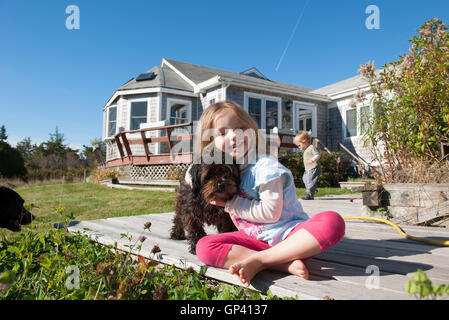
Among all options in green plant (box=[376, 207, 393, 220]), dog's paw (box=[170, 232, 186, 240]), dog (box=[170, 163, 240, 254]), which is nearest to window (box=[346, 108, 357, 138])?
green plant (box=[376, 207, 393, 220])

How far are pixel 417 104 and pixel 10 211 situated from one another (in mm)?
4638

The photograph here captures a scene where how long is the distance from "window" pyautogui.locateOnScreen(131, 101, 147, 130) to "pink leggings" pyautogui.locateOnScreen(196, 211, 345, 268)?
41.8ft

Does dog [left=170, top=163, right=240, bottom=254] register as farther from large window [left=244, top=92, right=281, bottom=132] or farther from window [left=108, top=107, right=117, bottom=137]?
window [left=108, top=107, right=117, bottom=137]

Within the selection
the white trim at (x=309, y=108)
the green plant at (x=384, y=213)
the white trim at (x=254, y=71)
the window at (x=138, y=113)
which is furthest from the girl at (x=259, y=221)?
the white trim at (x=254, y=71)

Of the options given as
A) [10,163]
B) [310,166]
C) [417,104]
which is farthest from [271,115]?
[10,163]

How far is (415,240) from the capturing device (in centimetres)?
214

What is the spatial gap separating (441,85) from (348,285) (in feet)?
10.2

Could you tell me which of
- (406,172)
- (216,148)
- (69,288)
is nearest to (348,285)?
(216,148)

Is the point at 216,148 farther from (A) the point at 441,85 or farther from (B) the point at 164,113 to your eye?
(B) the point at 164,113

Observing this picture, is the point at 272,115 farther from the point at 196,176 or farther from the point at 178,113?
the point at 196,176

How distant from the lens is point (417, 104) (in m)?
3.18

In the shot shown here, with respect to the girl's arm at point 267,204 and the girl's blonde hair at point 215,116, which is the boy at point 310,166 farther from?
the girl's arm at point 267,204

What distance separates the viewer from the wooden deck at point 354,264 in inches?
45.4

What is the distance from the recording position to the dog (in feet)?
4.82
